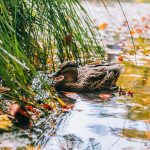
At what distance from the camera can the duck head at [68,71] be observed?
138 inches

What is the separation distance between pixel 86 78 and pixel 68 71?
0.16 metres

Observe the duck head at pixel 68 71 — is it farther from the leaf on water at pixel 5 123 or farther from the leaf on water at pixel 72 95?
the leaf on water at pixel 5 123

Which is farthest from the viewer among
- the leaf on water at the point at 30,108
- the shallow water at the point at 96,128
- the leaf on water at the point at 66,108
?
the leaf on water at the point at 66,108

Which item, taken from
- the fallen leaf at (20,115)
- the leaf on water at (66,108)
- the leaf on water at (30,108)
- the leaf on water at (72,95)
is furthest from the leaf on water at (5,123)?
the leaf on water at (72,95)

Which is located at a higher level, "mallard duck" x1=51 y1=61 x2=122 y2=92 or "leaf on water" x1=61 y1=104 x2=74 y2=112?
"mallard duck" x1=51 y1=61 x2=122 y2=92

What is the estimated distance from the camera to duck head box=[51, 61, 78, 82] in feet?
11.5

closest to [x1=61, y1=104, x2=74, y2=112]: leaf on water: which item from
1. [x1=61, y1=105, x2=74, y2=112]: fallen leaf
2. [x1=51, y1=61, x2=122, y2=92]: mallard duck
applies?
[x1=61, y1=105, x2=74, y2=112]: fallen leaf

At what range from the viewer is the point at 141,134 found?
2406 millimetres

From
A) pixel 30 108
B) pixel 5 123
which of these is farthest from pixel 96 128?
pixel 5 123

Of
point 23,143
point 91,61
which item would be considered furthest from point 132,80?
point 23,143

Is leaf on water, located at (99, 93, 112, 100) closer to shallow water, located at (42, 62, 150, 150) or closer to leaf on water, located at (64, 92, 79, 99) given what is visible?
shallow water, located at (42, 62, 150, 150)

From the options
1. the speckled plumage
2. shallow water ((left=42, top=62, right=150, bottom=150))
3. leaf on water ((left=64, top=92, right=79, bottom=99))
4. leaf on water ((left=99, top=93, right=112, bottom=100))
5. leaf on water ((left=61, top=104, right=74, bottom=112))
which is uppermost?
the speckled plumage

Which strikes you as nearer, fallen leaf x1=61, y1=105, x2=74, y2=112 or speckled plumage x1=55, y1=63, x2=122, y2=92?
fallen leaf x1=61, y1=105, x2=74, y2=112

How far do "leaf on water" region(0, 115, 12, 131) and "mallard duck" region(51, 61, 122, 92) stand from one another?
1.09 meters
